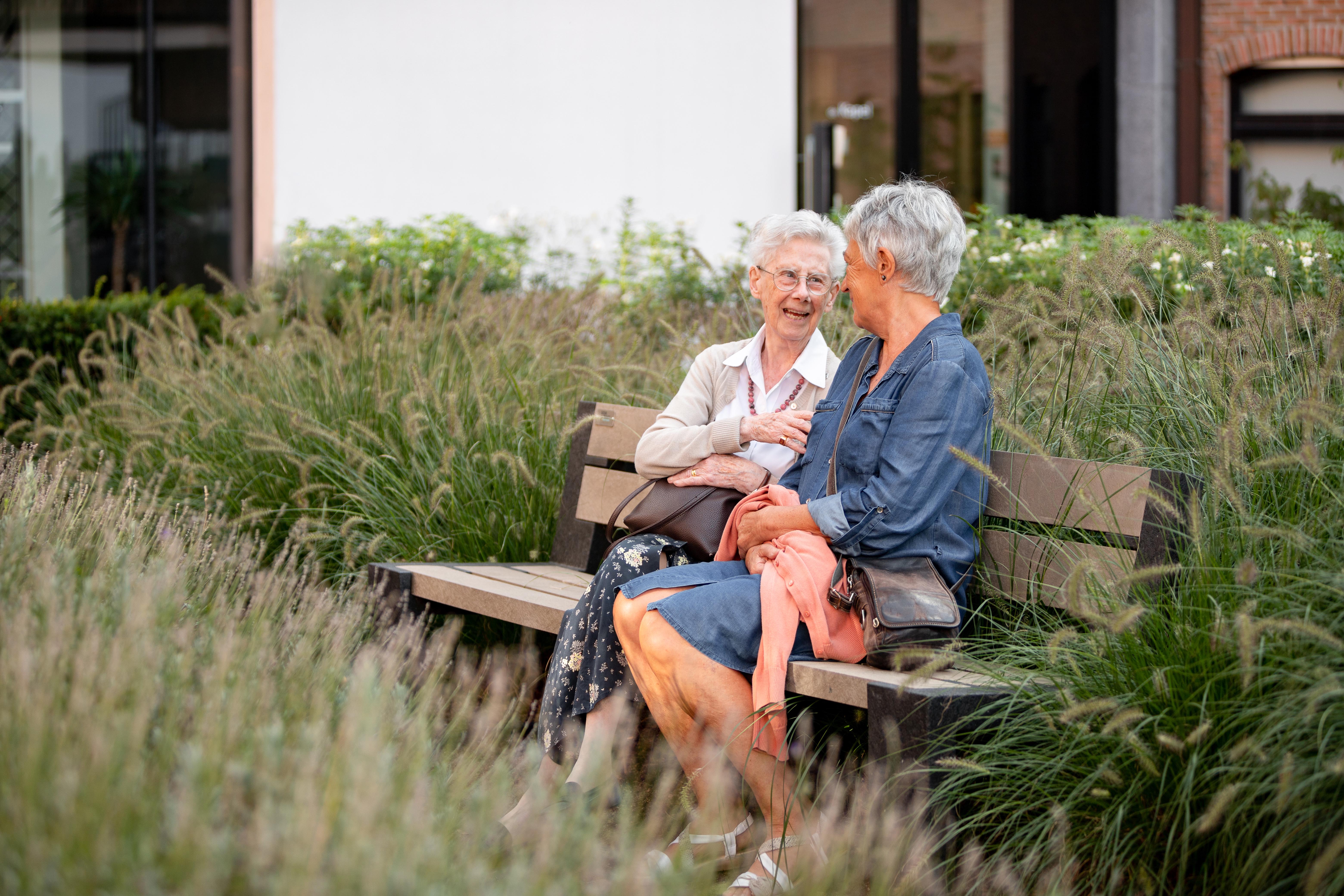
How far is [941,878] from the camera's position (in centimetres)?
249

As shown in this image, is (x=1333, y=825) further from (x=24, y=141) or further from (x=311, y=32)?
(x=24, y=141)

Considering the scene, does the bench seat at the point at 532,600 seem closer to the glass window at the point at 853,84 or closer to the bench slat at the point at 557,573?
the bench slat at the point at 557,573

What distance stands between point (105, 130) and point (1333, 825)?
10.1m

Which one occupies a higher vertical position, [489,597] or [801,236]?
[801,236]

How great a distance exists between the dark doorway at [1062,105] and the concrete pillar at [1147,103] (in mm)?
102

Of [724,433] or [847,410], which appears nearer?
[847,410]

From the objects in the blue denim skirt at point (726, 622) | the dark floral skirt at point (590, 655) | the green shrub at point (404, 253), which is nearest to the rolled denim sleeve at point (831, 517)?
the blue denim skirt at point (726, 622)

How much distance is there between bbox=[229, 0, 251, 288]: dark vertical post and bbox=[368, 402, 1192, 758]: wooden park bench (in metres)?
6.80

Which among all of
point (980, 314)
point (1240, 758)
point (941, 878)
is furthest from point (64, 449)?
point (1240, 758)

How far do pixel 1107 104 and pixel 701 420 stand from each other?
9.09 metres

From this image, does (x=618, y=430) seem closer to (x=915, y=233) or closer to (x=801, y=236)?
(x=801, y=236)

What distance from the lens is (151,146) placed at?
33.0 ft

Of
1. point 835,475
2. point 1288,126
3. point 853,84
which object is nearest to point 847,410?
point 835,475

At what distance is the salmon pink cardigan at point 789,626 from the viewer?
290cm
